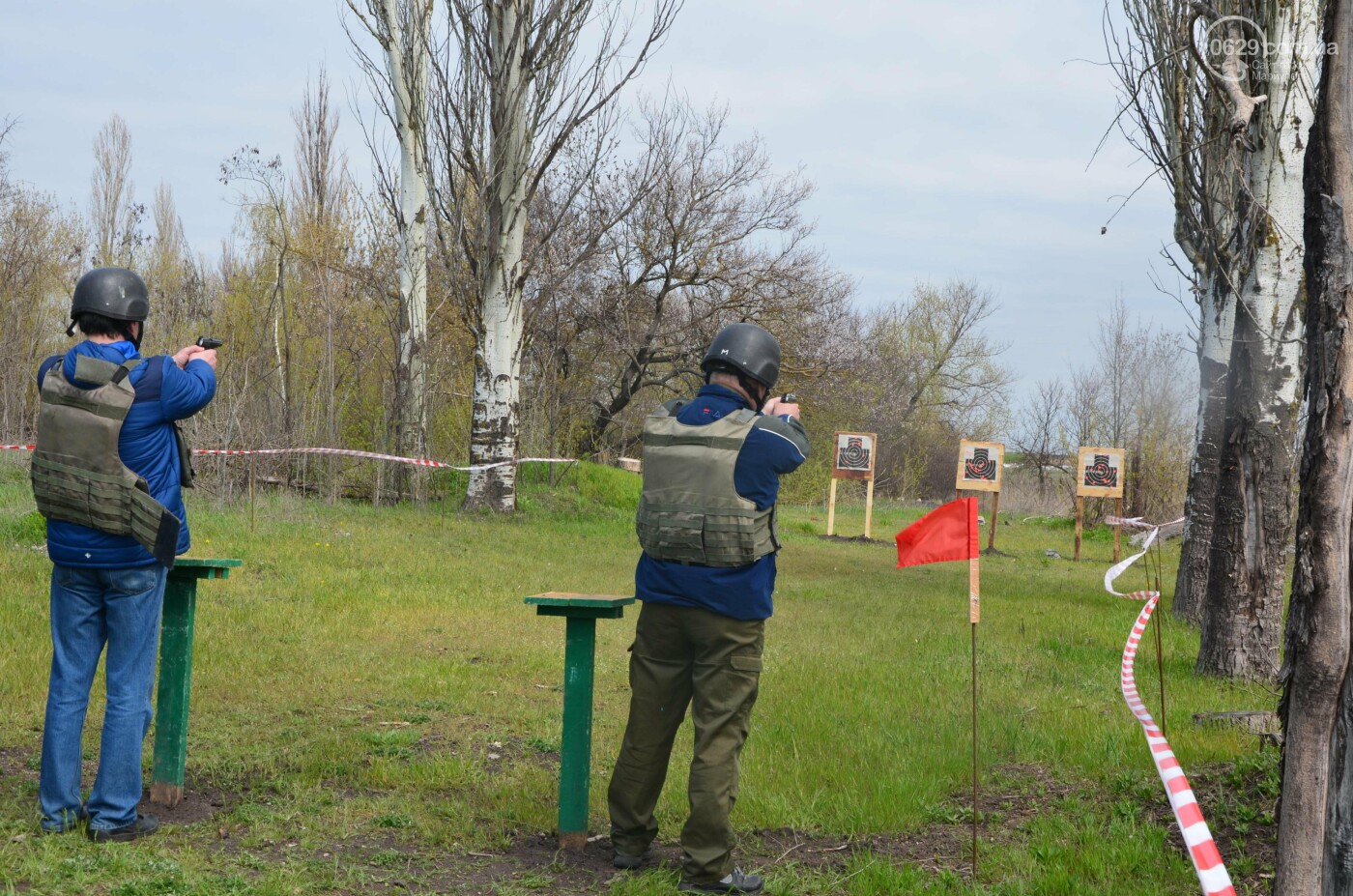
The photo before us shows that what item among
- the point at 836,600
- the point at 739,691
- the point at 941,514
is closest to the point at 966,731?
the point at 941,514

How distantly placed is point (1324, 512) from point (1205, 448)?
8.18 meters

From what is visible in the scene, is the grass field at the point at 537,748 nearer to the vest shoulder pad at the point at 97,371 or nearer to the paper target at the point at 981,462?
the vest shoulder pad at the point at 97,371

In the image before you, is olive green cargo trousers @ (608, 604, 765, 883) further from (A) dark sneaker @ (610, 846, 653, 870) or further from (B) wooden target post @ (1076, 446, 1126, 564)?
(B) wooden target post @ (1076, 446, 1126, 564)

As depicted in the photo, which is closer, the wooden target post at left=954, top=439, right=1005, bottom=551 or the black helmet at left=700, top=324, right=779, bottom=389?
Result: the black helmet at left=700, top=324, right=779, bottom=389

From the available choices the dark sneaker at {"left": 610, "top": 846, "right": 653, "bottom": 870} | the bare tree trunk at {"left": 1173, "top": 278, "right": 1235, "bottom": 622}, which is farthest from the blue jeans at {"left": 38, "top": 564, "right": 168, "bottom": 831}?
the bare tree trunk at {"left": 1173, "top": 278, "right": 1235, "bottom": 622}

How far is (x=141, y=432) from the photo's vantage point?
167 inches

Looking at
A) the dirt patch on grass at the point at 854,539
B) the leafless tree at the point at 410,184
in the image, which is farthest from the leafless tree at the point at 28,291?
the dirt patch on grass at the point at 854,539

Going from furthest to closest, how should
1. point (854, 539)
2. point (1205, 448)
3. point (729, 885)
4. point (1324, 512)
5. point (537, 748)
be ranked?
point (854, 539), point (1205, 448), point (537, 748), point (729, 885), point (1324, 512)

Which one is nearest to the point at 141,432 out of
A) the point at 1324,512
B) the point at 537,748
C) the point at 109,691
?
the point at 109,691

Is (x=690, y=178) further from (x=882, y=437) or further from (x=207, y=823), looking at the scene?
(x=207, y=823)

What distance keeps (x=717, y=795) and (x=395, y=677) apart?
380 cm

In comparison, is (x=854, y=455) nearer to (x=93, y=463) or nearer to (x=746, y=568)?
(x=746, y=568)

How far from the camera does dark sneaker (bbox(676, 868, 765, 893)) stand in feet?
13.4

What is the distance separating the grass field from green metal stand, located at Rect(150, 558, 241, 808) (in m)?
0.15
